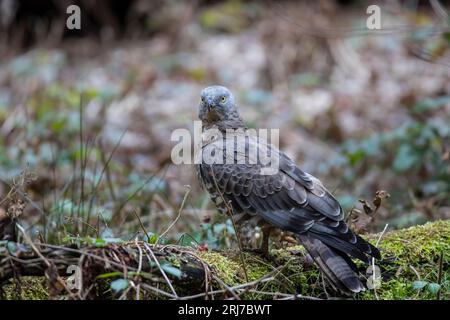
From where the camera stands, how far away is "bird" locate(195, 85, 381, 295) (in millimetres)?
3471

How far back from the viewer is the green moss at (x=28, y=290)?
3.14 metres

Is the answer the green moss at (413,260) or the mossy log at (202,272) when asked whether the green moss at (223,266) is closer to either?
the mossy log at (202,272)

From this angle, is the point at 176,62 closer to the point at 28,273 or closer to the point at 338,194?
the point at 338,194

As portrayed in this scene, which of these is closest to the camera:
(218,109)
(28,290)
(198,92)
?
(28,290)

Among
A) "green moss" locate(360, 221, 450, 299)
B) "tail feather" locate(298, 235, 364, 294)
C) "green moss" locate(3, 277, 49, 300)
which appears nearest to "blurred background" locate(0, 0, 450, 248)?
"green moss" locate(360, 221, 450, 299)

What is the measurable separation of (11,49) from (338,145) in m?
6.69

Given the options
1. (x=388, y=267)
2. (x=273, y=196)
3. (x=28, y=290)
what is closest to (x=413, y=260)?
(x=388, y=267)

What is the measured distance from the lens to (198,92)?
32.2ft

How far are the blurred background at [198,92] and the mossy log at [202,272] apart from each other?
49cm

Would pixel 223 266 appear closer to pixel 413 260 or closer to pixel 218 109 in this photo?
pixel 413 260

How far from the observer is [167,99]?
974 centimetres

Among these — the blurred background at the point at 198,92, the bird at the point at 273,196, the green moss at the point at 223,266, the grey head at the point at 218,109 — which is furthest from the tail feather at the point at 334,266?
the grey head at the point at 218,109

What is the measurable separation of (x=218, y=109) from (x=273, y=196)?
1087 millimetres

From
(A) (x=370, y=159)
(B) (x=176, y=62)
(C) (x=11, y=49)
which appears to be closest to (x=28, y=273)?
(A) (x=370, y=159)
